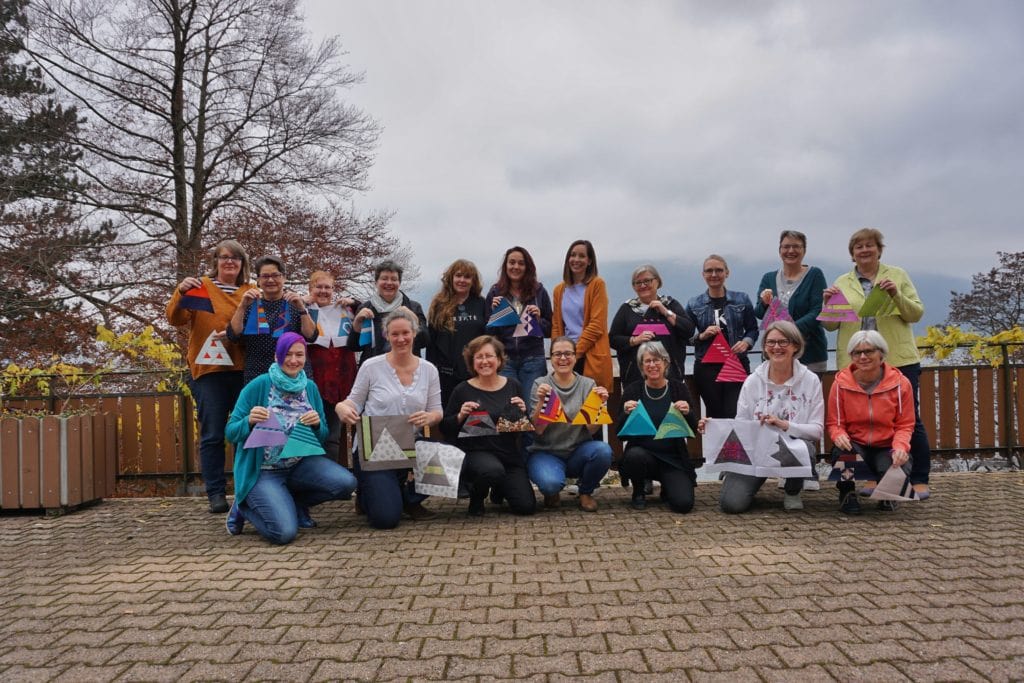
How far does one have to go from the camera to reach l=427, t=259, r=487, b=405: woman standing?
6508 mm

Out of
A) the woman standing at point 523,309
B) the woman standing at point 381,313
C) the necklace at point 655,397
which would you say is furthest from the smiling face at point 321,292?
the necklace at point 655,397

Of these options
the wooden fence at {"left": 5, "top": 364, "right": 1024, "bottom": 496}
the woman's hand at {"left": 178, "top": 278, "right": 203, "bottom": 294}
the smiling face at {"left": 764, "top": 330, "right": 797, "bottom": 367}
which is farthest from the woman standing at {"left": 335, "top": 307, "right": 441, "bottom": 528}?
the wooden fence at {"left": 5, "top": 364, "right": 1024, "bottom": 496}

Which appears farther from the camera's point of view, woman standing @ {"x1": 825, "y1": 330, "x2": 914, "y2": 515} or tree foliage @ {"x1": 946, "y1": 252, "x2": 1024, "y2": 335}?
tree foliage @ {"x1": 946, "y1": 252, "x2": 1024, "y2": 335}

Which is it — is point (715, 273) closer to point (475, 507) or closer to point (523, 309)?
point (523, 309)

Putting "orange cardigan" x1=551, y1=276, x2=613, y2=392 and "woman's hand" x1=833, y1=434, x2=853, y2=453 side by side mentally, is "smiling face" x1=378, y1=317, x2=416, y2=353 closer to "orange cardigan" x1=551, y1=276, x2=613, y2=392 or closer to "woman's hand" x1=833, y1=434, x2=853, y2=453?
"orange cardigan" x1=551, y1=276, x2=613, y2=392

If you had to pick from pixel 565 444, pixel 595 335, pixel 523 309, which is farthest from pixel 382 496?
pixel 595 335

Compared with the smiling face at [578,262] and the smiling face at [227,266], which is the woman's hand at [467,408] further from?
the smiling face at [227,266]

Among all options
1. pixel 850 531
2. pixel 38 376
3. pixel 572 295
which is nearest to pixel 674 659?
pixel 850 531

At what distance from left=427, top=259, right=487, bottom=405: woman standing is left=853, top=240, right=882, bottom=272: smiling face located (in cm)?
335

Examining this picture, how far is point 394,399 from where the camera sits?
5746 mm

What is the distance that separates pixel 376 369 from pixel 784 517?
338 centimetres

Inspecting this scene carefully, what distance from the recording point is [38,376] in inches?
329

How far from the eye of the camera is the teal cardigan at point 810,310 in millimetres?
6441

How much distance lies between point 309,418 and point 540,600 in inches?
99.4
